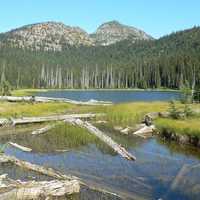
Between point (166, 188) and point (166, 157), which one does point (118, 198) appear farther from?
point (166, 157)

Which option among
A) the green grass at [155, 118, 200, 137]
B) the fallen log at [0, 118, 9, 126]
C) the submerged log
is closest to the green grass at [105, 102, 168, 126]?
the green grass at [155, 118, 200, 137]

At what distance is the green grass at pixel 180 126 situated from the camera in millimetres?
39438

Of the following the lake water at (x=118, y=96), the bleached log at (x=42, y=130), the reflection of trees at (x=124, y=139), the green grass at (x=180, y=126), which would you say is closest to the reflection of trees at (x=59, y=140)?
the bleached log at (x=42, y=130)

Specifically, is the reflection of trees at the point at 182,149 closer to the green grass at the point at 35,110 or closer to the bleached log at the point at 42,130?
the bleached log at the point at 42,130

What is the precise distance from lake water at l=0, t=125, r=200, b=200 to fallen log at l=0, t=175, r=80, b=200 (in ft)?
3.43

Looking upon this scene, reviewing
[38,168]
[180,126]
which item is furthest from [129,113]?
[38,168]

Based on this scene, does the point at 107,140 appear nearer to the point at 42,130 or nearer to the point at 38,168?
the point at 42,130

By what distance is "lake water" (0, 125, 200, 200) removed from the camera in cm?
2506

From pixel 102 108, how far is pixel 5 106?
1584 cm

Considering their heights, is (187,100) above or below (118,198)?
above

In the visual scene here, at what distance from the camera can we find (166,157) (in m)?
35.3

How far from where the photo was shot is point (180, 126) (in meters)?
41.9

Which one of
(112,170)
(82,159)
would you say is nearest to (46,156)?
(82,159)

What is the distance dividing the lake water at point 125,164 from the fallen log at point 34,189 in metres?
1.05
